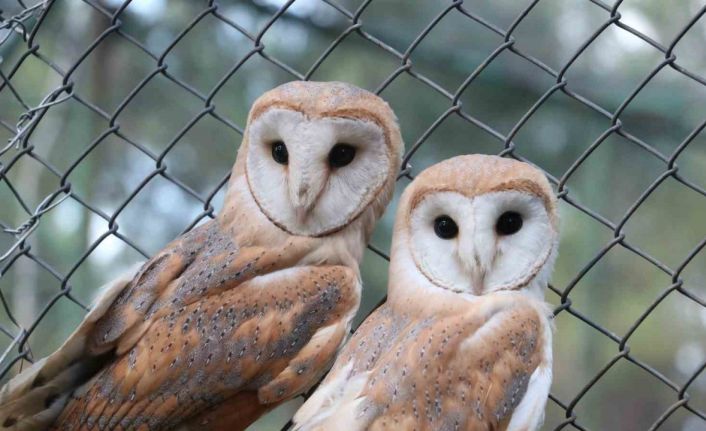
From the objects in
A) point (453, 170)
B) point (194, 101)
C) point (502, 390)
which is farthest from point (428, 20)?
point (502, 390)

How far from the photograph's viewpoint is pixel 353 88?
2.48 m

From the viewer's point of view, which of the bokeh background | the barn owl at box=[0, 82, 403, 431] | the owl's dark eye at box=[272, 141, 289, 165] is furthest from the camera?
the bokeh background

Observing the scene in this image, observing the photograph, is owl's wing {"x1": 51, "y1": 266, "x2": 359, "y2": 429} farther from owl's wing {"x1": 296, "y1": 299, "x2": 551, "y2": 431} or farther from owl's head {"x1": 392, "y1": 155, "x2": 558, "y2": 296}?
owl's head {"x1": 392, "y1": 155, "x2": 558, "y2": 296}

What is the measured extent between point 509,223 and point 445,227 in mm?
132

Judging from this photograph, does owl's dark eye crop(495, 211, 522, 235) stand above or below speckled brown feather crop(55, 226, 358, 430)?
above

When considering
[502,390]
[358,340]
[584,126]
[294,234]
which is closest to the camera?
[502,390]

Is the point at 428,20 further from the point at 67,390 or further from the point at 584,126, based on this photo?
the point at 67,390

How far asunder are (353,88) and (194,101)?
176 cm

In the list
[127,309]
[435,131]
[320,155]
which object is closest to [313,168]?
[320,155]

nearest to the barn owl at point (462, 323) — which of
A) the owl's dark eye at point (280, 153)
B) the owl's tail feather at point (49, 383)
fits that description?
the owl's dark eye at point (280, 153)

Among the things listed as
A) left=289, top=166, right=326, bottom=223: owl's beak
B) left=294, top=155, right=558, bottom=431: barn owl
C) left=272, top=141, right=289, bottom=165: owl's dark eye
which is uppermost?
left=272, top=141, right=289, bottom=165: owl's dark eye

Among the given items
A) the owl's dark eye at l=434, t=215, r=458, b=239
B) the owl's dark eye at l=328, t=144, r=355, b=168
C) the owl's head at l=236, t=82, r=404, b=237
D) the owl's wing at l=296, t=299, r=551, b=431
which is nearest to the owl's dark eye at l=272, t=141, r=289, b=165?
the owl's head at l=236, t=82, r=404, b=237

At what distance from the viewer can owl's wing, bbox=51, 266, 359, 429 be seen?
235 centimetres

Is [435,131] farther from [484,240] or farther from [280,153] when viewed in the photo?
[484,240]
